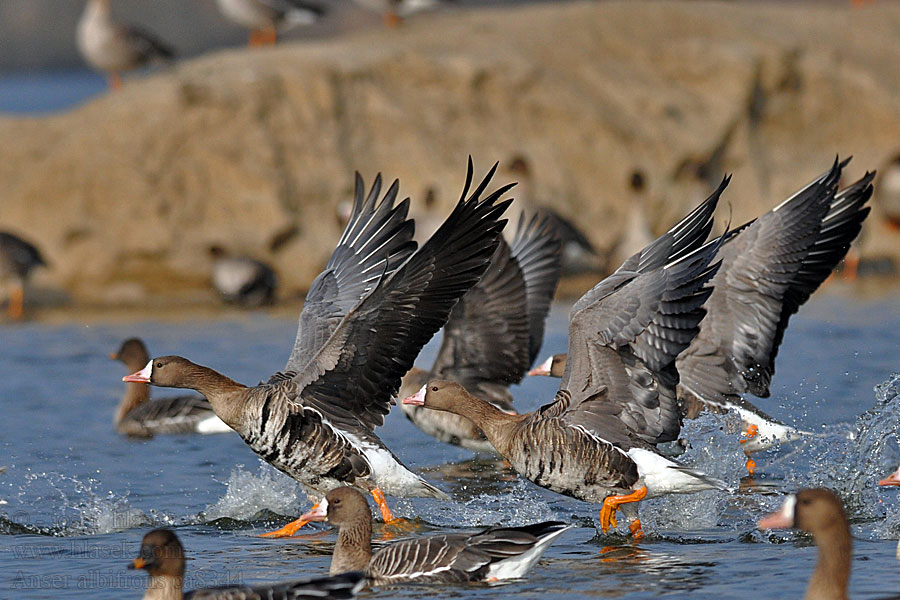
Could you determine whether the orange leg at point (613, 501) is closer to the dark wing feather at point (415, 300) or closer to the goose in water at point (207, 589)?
the dark wing feather at point (415, 300)

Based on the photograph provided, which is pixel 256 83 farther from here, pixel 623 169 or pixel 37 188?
pixel 623 169

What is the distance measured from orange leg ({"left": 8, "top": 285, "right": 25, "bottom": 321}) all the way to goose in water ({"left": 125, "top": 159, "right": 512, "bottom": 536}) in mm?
10995

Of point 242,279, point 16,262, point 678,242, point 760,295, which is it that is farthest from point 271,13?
point 678,242

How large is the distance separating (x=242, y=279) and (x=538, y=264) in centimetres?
762

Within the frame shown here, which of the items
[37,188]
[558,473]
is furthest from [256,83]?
[558,473]

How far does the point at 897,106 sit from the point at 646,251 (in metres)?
16.5

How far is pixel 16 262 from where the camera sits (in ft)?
62.4

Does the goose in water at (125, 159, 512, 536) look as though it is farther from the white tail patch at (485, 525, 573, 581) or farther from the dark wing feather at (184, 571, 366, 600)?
the dark wing feather at (184, 571, 366, 600)

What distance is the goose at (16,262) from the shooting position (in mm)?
18844

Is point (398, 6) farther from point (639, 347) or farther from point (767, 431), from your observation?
point (639, 347)

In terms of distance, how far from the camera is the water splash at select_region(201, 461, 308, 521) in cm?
970

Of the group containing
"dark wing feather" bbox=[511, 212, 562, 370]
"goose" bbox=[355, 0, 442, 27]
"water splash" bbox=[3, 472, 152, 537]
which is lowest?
"water splash" bbox=[3, 472, 152, 537]

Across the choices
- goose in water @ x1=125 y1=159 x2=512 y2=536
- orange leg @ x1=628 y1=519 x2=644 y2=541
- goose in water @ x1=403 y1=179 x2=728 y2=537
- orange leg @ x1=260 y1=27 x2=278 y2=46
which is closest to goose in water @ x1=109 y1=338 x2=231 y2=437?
goose in water @ x1=125 y1=159 x2=512 y2=536

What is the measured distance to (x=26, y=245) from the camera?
1916cm
